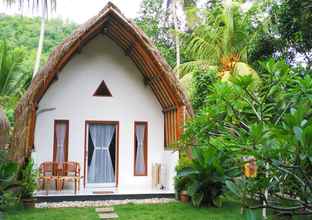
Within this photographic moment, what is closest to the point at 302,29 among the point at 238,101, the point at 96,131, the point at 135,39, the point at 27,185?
the point at 135,39

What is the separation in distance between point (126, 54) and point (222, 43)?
4.29m

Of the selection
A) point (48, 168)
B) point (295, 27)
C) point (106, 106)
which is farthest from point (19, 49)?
point (295, 27)

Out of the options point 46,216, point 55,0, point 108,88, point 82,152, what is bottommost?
point 46,216

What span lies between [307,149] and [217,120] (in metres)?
1.56

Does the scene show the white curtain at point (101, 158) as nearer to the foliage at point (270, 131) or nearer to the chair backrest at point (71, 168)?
the chair backrest at point (71, 168)

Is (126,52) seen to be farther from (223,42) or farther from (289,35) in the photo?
(289,35)

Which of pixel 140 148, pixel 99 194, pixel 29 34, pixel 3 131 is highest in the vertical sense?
pixel 29 34

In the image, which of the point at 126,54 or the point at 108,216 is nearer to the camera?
the point at 108,216

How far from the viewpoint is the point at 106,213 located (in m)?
6.92

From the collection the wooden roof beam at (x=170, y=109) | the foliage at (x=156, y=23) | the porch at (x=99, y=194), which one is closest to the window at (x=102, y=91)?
the wooden roof beam at (x=170, y=109)

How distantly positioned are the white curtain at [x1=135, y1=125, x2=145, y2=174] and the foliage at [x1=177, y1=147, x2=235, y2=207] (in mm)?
2443

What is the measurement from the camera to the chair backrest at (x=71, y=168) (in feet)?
30.1

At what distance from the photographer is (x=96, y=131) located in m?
9.92

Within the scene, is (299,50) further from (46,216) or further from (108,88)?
(46,216)
